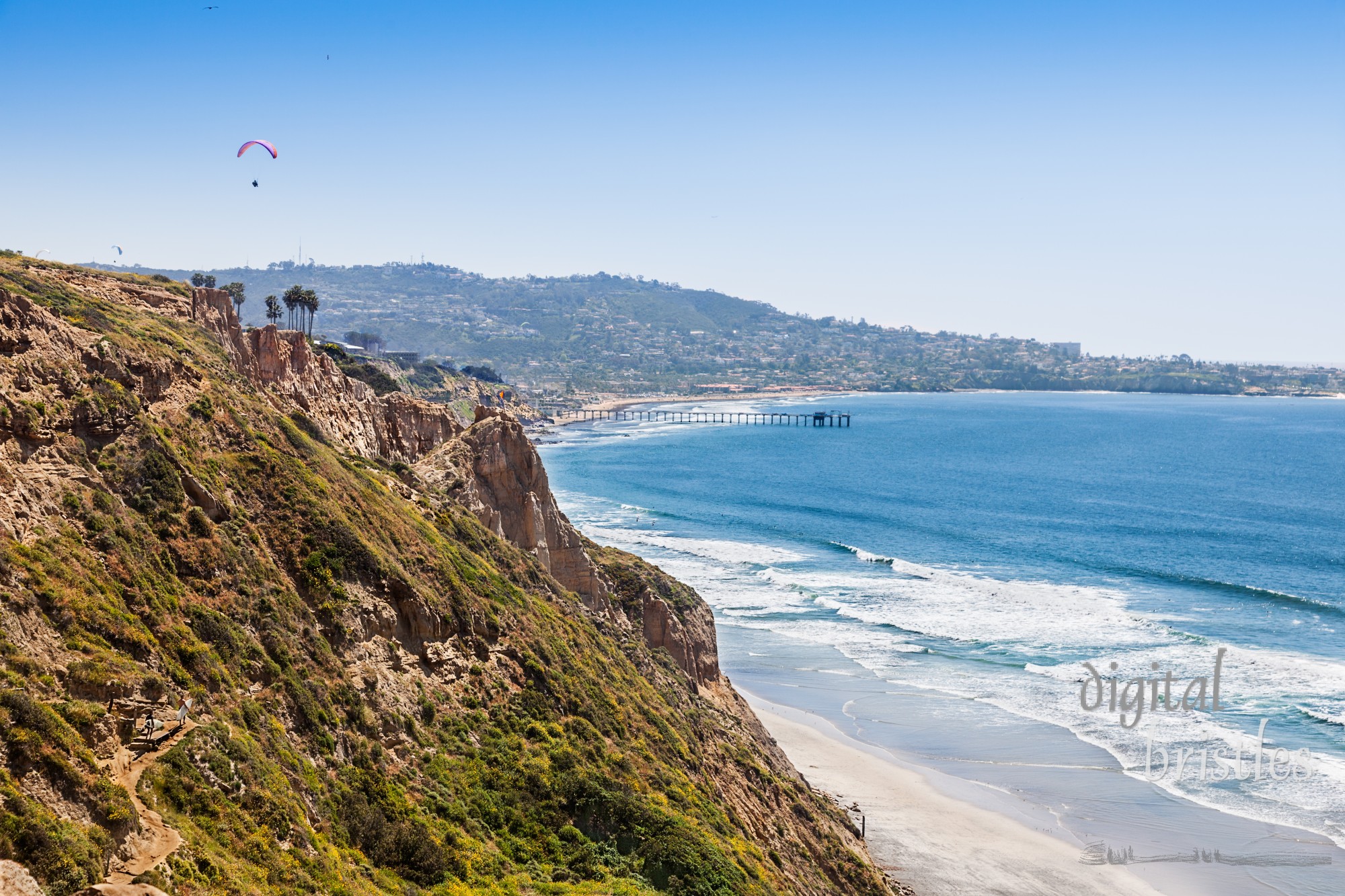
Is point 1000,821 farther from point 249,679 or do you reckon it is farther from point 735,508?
point 735,508

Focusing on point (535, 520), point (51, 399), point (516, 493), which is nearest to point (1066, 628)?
point (535, 520)

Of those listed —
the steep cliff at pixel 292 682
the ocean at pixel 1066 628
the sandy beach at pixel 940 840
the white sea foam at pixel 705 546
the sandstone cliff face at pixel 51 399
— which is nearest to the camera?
the steep cliff at pixel 292 682

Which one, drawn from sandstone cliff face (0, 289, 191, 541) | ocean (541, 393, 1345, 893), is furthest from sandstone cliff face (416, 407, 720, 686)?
sandstone cliff face (0, 289, 191, 541)

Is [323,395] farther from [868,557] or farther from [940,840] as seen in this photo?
[868,557]

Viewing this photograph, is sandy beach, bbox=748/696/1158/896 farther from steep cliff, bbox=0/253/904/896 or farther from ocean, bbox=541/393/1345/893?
steep cliff, bbox=0/253/904/896

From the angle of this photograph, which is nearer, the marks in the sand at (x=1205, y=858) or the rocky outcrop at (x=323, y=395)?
the marks in the sand at (x=1205, y=858)

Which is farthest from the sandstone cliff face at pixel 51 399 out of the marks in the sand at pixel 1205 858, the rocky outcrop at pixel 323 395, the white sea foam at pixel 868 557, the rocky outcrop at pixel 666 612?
the white sea foam at pixel 868 557

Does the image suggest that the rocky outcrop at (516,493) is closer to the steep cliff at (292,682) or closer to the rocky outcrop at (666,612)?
the rocky outcrop at (666,612)
